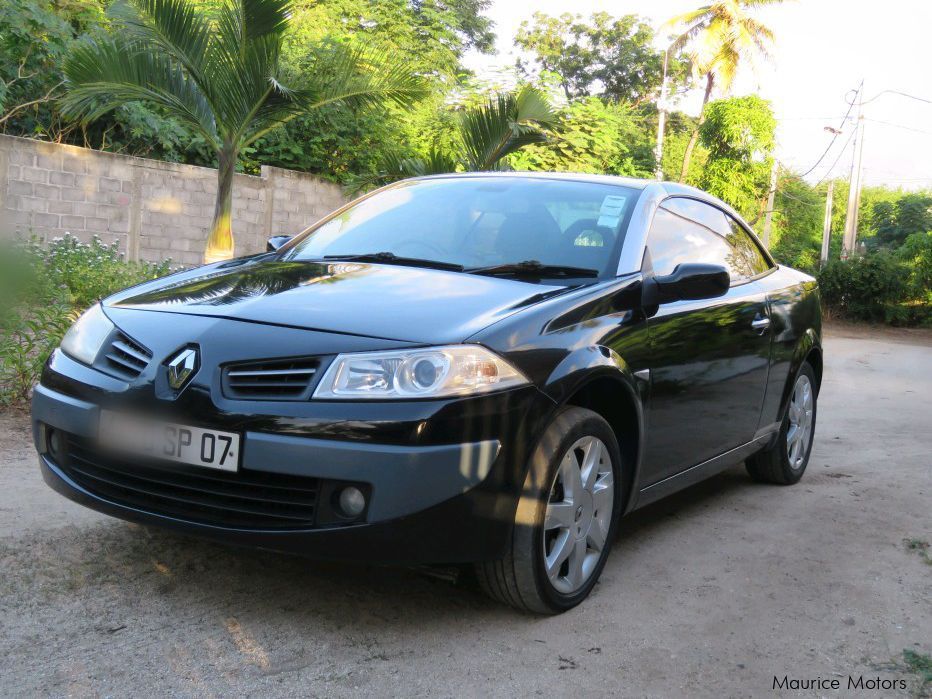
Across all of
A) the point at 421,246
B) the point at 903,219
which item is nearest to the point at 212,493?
the point at 421,246

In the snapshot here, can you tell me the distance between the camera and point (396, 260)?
13.0ft

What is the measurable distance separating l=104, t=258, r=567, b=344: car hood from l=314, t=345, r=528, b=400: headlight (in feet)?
0.19

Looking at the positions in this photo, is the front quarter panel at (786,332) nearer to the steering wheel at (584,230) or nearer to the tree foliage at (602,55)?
the steering wheel at (584,230)

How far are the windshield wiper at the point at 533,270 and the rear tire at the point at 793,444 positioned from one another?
213cm

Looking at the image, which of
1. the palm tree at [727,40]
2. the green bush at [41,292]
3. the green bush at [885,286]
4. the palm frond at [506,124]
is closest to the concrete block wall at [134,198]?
the green bush at [41,292]

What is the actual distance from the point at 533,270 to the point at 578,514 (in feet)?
3.04

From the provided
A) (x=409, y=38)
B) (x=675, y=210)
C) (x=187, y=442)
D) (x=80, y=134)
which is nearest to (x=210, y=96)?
(x=80, y=134)

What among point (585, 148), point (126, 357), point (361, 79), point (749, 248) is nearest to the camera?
point (126, 357)

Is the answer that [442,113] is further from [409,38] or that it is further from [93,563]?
[93,563]

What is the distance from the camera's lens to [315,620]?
Result: 3.18m

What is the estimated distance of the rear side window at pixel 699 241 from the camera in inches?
165

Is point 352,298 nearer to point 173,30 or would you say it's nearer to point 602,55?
point 173,30

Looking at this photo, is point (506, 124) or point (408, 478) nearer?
point (408, 478)

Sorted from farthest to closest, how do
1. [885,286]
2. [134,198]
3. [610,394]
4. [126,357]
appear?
[885,286]
[134,198]
[610,394]
[126,357]
